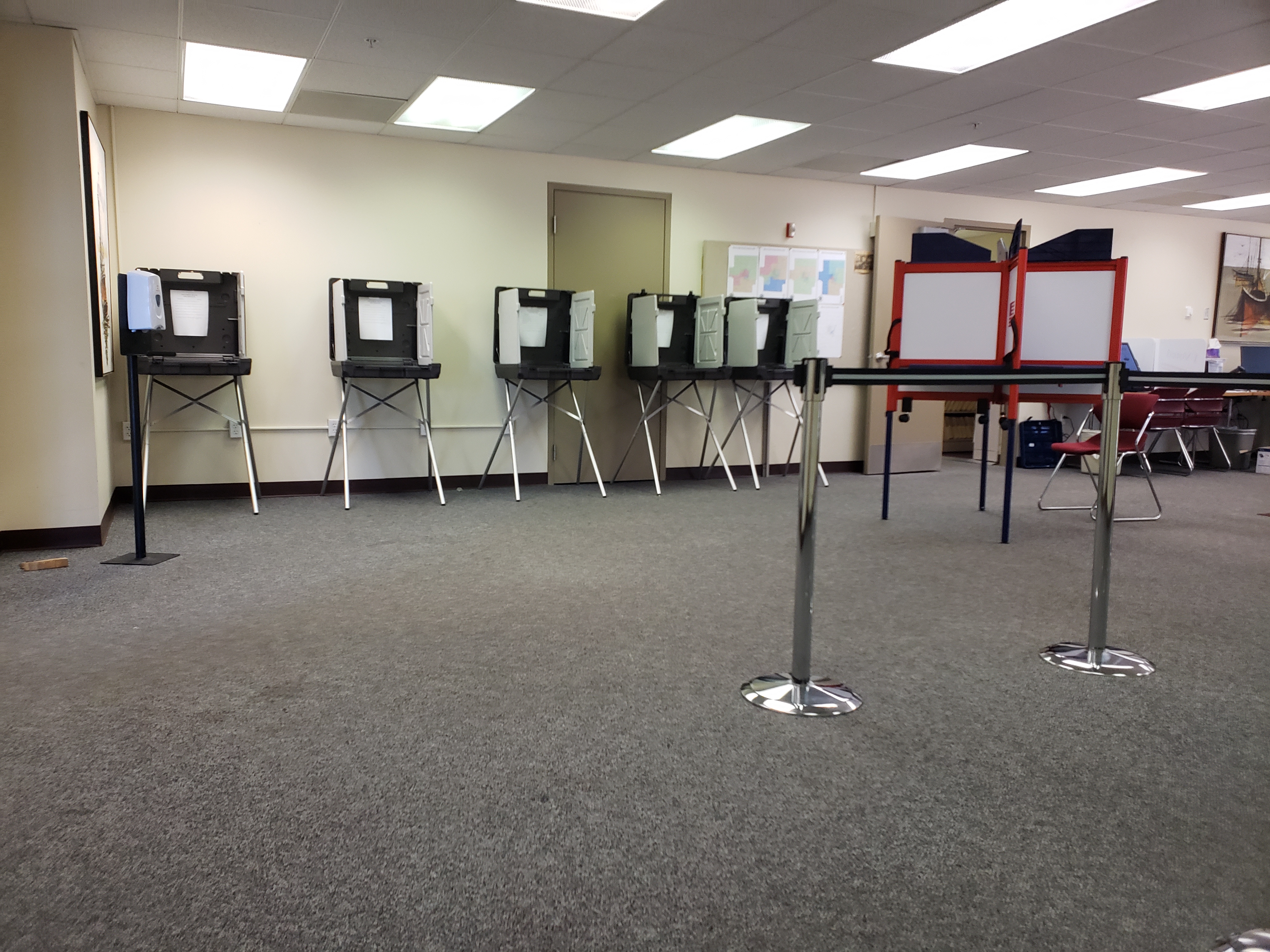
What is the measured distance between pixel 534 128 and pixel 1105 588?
4308 mm

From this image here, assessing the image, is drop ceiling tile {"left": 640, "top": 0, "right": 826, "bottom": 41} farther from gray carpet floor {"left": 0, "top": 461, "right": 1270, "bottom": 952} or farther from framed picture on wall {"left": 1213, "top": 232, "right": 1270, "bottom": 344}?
framed picture on wall {"left": 1213, "top": 232, "right": 1270, "bottom": 344}

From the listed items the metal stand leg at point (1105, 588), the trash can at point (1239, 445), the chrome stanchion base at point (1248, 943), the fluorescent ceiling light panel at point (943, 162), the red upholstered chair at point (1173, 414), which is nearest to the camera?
the chrome stanchion base at point (1248, 943)

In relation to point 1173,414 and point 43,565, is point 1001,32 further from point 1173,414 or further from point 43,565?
point 43,565

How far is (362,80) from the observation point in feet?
15.1

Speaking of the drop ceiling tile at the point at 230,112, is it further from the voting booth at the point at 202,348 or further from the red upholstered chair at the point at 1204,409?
the red upholstered chair at the point at 1204,409

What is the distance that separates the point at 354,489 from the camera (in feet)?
19.4

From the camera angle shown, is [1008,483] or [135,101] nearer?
[1008,483]

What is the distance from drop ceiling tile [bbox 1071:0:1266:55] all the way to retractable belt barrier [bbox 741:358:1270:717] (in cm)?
188

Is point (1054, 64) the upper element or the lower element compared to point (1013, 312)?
upper

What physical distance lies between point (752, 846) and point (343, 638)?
168 cm

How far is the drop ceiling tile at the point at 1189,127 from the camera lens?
518cm

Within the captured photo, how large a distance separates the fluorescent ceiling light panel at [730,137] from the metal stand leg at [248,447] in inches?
125

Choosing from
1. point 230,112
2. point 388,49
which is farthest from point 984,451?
point 230,112

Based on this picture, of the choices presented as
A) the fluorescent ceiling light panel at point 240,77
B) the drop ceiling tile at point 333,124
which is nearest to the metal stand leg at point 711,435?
the drop ceiling tile at point 333,124
